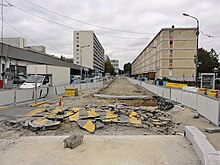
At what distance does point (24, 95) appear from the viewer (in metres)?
14.0

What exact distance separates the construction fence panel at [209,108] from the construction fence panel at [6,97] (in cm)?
1089

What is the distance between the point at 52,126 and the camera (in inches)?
286

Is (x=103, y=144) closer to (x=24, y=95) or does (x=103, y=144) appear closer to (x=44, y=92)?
(x=24, y=95)

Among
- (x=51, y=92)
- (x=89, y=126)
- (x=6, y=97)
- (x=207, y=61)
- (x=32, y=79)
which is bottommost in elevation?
(x=89, y=126)

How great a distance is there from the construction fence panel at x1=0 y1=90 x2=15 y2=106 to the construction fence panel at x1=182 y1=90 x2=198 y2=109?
10.8m

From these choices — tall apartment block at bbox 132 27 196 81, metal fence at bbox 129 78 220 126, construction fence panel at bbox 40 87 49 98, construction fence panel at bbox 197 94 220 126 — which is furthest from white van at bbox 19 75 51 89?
tall apartment block at bbox 132 27 196 81

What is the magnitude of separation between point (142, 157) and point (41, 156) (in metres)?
2.33

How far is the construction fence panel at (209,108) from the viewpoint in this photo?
720 centimetres

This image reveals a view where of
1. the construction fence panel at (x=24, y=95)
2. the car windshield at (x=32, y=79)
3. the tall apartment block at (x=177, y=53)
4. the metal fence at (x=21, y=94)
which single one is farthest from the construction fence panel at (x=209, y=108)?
the tall apartment block at (x=177, y=53)

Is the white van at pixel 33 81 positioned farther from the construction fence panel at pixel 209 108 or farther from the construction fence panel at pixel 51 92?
the construction fence panel at pixel 209 108

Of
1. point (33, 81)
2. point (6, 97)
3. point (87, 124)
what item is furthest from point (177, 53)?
point (87, 124)

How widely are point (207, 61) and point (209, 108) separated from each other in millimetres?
64362

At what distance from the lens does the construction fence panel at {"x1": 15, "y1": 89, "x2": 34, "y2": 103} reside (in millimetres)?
13308

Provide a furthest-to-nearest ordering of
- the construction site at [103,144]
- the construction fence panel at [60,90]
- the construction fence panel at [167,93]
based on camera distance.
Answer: the construction fence panel at [60,90] → the construction fence panel at [167,93] → the construction site at [103,144]
